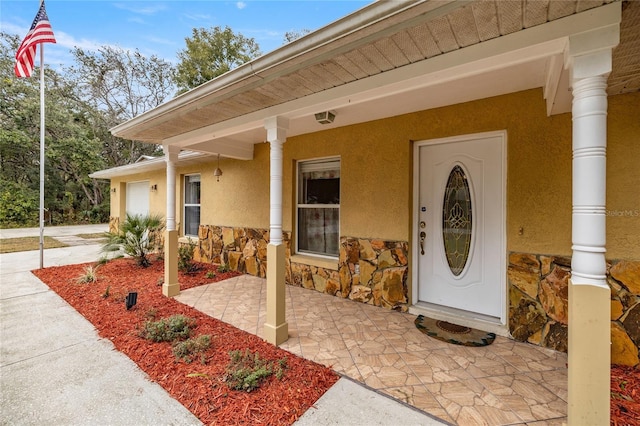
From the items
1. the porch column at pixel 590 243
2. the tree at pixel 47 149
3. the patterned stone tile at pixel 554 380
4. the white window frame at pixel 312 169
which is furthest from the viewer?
the tree at pixel 47 149

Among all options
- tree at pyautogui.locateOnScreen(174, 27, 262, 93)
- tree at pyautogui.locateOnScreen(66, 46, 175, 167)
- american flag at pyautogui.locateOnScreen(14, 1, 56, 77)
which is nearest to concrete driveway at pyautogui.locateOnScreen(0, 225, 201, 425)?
american flag at pyautogui.locateOnScreen(14, 1, 56, 77)

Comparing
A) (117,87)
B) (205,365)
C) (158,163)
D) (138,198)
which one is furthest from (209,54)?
(205,365)

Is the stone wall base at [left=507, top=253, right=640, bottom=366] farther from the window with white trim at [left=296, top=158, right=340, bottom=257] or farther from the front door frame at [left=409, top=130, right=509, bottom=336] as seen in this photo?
the window with white trim at [left=296, top=158, right=340, bottom=257]

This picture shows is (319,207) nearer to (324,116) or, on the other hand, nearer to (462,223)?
(324,116)

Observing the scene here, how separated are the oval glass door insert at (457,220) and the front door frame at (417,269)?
1.15 ft

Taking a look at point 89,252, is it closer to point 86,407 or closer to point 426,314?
point 86,407

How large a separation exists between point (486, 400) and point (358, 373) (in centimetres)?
98

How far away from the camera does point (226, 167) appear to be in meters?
6.21

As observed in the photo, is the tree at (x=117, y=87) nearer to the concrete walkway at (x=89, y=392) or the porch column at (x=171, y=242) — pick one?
the porch column at (x=171, y=242)

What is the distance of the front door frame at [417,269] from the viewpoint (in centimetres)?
316

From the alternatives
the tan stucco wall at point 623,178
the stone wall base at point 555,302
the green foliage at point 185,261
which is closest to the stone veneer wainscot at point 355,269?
the green foliage at point 185,261

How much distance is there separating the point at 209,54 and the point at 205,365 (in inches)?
651

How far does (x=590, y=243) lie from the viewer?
1.58m

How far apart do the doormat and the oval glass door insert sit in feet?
2.10
